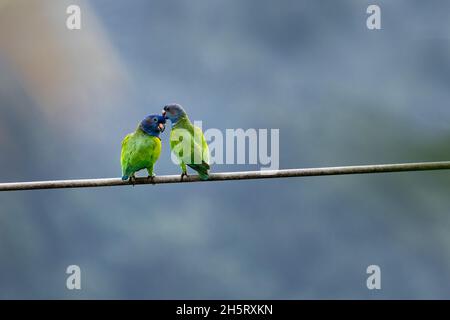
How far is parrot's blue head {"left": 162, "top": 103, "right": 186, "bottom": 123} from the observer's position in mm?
6738

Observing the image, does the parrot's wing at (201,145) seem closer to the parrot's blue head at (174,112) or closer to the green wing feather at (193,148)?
the green wing feather at (193,148)

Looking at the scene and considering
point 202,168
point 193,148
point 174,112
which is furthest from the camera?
point 174,112

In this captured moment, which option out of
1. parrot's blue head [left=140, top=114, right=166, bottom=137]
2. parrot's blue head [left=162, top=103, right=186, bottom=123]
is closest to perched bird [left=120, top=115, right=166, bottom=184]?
parrot's blue head [left=140, top=114, right=166, bottom=137]

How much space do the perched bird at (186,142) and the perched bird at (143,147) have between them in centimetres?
13

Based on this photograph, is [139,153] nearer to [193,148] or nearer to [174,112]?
[193,148]

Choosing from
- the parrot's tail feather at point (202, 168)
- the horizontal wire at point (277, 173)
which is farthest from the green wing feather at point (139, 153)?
the horizontal wire at point (277, 173)

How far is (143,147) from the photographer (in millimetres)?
6422

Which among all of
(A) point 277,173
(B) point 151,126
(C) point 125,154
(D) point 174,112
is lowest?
(A) point 277,173

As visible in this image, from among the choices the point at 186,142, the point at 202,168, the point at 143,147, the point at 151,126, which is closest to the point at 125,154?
the point at 143,147

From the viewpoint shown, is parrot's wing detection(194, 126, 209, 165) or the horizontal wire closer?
the horizontal wire

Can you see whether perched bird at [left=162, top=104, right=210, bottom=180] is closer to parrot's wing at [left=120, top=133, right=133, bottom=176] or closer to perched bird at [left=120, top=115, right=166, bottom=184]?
perched bird at [left=120, top=115, right=166, bottom=184]

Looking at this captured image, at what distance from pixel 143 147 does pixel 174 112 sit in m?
0.54

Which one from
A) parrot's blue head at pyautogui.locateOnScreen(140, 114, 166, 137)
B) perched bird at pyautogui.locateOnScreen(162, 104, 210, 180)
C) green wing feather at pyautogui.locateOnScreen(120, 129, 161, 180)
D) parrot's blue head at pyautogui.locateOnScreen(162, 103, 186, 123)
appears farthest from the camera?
parrot's blue head at pyautogui.locateOnScreen(162, 103, 186, 123)
